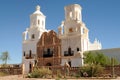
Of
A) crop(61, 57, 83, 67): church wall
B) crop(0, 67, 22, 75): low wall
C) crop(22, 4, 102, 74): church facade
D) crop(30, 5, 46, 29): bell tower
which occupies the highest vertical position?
crop(30, 5, 46, 29): bell tower

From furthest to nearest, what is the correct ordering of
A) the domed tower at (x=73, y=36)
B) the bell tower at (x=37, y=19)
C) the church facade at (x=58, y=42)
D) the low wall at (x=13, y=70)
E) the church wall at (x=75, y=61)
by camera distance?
1. the bell tower at (x=37, y=19)
2. the church facade at (x=58, y=42)
3. the domed tower at (x=73, y=36)
4. the church wall at (x=75, y=61)
5. the low wall at (x=13, y=70)

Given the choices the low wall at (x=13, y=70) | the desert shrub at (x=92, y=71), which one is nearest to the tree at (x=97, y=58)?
the desert shrub at (x=92, y=71)

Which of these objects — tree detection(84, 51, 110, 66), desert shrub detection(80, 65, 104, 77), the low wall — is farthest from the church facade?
desert shrub detection(80, 65, 104, 77)

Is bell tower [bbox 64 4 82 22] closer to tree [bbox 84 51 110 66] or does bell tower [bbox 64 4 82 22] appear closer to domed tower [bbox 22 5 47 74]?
domed tower [bbox 22 5 47 74]

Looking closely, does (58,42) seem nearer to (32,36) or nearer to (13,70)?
(32,36)

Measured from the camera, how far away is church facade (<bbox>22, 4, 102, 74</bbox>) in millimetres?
45531

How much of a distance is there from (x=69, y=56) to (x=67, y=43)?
116 inches

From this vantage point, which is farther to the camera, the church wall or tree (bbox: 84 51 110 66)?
the church wall

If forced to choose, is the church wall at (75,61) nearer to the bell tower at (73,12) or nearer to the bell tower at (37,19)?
the bell tower at (73,12)

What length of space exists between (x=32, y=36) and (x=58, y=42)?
7.46 meters

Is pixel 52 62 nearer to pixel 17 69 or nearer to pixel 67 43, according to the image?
pixel 67 43

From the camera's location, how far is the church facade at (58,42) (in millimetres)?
45531

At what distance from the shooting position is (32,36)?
5288 cm

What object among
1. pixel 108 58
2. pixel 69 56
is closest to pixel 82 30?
pixel 69 56
